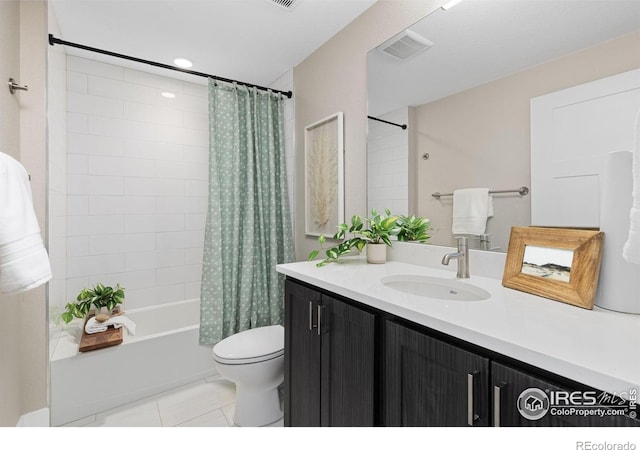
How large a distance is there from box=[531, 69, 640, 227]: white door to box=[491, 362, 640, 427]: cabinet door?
638mm

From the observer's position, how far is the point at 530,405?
0.64 m

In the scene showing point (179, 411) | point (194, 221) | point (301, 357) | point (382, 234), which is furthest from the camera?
point (194, 221)

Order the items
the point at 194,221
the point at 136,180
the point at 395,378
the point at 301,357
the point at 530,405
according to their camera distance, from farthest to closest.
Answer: the point at 194,221 < the point at 136,180 < the point at 301,357 < the point at 395,378 < the point at 530,405

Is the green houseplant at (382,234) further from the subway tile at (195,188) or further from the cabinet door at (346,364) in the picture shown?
the subway tile at (195,188)

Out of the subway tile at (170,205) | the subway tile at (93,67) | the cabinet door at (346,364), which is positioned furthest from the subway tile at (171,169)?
the cabinet door at (346,364)

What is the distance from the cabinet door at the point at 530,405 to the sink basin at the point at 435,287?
0.45 m

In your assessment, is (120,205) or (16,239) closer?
(16,239)

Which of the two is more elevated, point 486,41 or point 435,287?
point 486,41

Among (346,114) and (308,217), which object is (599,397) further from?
(308,217)

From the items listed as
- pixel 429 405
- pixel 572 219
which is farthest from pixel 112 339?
pixel 572 219

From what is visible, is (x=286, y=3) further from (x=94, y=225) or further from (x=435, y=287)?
(x=94, y=225)

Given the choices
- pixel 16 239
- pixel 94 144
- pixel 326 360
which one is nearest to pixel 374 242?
pixel 326 360

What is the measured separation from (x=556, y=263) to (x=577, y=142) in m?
0.41

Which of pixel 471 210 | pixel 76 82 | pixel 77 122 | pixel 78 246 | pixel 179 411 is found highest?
pixel 76 82
